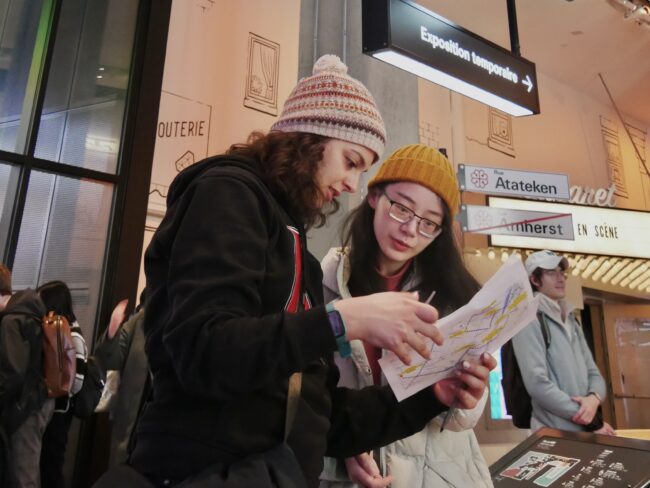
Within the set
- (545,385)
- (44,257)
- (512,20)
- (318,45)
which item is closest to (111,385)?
(44,257)

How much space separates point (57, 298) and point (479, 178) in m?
3.01

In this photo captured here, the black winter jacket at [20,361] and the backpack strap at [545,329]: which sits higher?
the backpack strap at [545,329]

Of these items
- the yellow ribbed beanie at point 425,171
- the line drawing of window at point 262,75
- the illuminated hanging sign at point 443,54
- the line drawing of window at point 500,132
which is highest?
the line drawing of window at point 500,132

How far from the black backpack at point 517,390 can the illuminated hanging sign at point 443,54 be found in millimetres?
1390

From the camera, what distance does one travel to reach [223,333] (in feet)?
2.43

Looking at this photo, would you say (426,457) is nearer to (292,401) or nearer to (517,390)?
(292,401)

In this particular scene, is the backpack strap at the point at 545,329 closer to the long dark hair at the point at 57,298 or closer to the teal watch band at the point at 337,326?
the teal watch band at the point at 337,326

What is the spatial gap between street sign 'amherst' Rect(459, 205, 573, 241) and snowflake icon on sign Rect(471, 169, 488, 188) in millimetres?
199

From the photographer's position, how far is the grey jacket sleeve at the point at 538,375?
277 centimetres

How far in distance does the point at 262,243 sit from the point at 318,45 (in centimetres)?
359

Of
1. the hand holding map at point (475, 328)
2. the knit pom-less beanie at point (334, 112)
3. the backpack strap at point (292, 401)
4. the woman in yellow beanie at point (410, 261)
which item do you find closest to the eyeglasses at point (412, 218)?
the woman in yellow beanie at point (410, 261)

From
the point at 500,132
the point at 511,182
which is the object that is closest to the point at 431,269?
the point at 511,182

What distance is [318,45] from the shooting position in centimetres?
410

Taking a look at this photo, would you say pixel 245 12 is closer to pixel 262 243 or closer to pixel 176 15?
pixel 176 15
